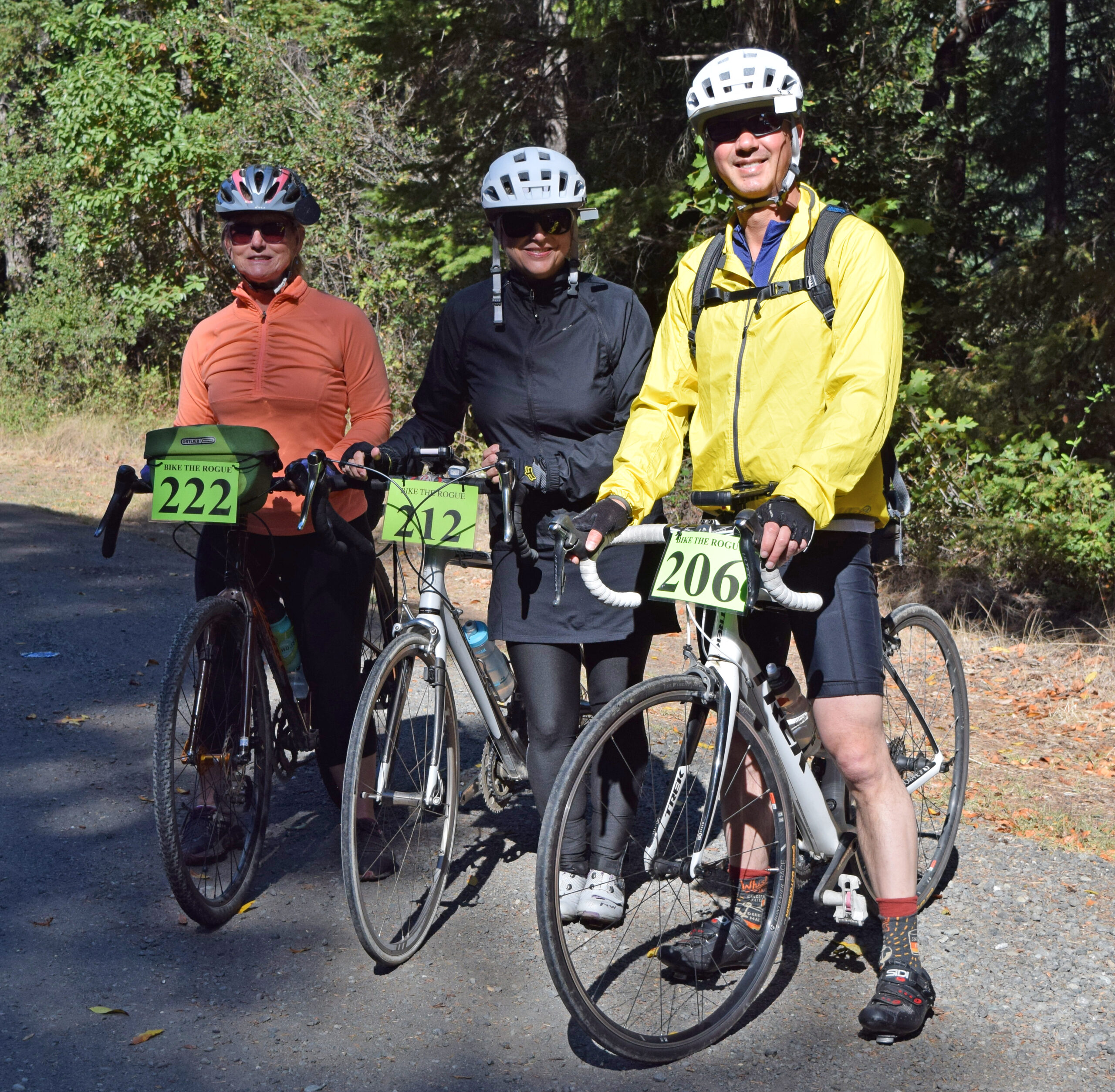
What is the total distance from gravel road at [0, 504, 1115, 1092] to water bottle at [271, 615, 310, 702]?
636 millimetres

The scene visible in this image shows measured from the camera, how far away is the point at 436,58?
11.9m

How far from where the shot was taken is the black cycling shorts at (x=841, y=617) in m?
3.24

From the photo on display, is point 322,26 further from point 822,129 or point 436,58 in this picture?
point 822,129

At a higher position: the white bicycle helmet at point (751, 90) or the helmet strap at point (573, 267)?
the white bicycle helmet at point (751, 90)

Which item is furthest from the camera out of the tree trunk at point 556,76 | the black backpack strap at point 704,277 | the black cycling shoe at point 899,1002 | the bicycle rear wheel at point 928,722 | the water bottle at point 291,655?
the tree trunk at point 556,76

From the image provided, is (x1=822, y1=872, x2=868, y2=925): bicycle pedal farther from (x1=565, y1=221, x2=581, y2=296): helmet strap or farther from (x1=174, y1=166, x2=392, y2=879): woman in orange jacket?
(x1=565, y1=221, x2=581, y2=296): helmet strap

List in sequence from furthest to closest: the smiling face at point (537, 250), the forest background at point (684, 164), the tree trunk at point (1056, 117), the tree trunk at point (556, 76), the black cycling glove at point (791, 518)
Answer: the tree trunk at point (1056, 117)
the tree trunk at point (556, 76)
the forest background at point (684, 164)
the smiling face at point (537, 250)
the black cycling glove at point (791, 518)

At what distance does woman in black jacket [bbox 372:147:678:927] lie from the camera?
3.78 metres

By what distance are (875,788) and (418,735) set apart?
137 cm

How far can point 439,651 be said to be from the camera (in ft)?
12.4

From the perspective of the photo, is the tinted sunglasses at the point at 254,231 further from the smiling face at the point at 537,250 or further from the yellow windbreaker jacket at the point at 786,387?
the yellow windbreaker jacket at the point at 786,387

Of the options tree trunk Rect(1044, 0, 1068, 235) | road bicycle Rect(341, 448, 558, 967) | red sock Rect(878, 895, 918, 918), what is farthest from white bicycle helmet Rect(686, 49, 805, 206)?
tree trunk Rect(1044, 0, 1068, 235)

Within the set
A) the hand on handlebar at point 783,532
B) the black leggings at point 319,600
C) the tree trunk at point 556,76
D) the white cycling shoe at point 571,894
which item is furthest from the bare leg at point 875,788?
the tree trunk at point 556,76

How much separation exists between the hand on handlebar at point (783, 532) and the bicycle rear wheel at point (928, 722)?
1.04 m
